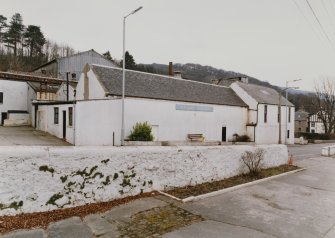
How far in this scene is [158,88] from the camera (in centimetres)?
2894

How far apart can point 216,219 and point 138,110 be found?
17.6 meters

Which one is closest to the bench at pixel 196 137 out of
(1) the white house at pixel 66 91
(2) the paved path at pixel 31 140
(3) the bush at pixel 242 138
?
(3) the bush at pixel 242 138

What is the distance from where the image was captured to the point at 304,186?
13.7 meters

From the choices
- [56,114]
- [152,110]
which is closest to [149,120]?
[152,110]

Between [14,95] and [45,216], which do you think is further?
[14,95]

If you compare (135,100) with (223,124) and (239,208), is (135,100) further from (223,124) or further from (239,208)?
(239,208)

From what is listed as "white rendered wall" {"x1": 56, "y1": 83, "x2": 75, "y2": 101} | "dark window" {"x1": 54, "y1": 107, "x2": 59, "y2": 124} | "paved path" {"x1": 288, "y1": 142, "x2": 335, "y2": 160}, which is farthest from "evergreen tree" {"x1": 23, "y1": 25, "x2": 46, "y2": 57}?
"paved path" {"x1": 288, "y1": 142, "x2": 335, "y2": 160}

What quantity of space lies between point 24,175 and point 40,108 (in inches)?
992

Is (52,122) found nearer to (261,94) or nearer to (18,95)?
(18,95)

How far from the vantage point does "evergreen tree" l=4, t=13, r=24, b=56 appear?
77.0 m

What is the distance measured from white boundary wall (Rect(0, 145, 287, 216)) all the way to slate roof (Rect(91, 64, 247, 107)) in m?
14.2

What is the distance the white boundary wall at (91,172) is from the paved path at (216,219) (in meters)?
0.81

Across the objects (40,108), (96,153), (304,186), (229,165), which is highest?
(40,108)

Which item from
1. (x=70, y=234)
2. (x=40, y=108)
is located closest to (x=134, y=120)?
(x=40, y=108)
